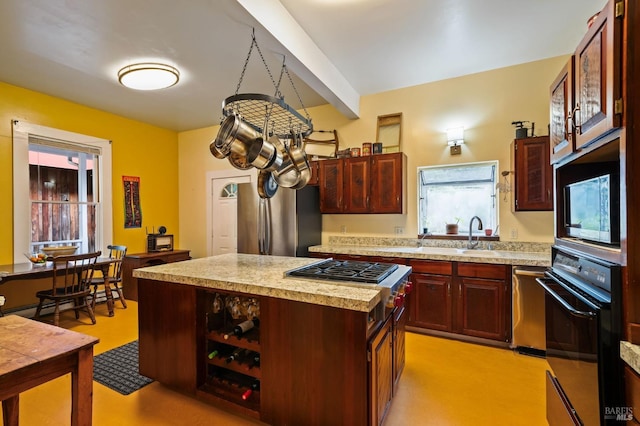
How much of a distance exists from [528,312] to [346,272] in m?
1.99

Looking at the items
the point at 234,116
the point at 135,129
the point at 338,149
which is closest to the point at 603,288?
the point at 234,116

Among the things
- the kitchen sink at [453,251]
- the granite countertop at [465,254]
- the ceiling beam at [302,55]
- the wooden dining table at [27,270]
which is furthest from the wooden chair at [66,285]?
the kitchen sink at [453,251]

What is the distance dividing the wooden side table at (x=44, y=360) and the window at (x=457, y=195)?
3.53m

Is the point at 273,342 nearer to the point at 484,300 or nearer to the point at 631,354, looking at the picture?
the point at 631,354

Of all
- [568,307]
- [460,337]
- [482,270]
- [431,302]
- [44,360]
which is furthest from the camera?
[431,302]

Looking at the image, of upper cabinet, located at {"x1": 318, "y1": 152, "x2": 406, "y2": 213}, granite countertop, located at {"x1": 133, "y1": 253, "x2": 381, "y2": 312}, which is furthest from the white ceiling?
granite countertop, located at {"x1": 133, "y1": 253, "x2": 381, "y2": 312}

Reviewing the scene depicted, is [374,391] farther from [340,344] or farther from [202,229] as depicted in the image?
[202,229]

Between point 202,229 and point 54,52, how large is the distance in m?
3.38

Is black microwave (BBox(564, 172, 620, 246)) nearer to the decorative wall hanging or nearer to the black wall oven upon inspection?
the black wall oven

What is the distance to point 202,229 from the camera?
5777 mm

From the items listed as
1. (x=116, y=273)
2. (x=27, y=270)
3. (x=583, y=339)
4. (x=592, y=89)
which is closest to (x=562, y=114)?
(x=592, y=89)

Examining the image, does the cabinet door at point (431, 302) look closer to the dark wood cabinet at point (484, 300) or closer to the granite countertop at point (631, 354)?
the dark wood cabinet at point (484, 300)

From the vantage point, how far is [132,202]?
511cm

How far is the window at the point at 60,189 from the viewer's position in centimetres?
386
